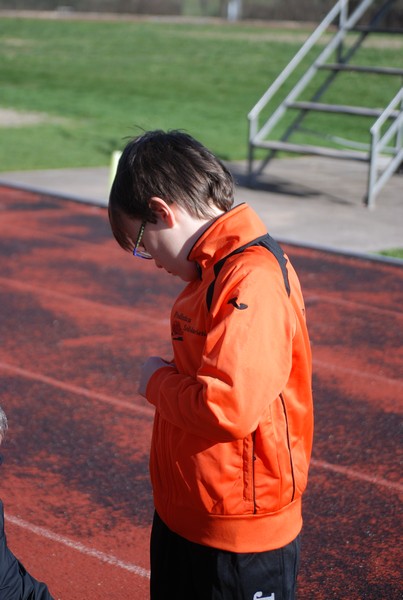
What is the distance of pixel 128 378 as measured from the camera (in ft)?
17.4

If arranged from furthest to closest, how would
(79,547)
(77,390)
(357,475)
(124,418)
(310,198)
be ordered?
1. (310,198)
2. (77,390)
3. (124,418)
4. (357,475)
5. (79,547)

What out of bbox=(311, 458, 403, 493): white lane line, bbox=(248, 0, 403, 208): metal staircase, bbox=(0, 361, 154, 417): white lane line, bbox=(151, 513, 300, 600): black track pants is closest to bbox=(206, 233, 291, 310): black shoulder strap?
bbox=(151, 513, 300, 600): black track pants

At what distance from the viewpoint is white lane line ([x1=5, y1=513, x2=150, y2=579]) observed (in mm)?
3395

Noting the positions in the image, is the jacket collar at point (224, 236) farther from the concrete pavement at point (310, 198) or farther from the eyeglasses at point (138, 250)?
the concrete pavement at point (310, 198)

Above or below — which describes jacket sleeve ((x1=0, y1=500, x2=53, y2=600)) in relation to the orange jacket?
below

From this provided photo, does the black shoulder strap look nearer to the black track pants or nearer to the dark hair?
the dark hair

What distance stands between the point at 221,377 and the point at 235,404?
60 millimetres

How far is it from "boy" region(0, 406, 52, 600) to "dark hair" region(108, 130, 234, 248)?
2.78ft

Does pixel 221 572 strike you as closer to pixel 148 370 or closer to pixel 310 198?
pixel 148 370

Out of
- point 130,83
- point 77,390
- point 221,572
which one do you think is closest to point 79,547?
point 221,572

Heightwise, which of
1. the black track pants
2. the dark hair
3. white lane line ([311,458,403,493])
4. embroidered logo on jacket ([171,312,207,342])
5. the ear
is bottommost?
white lane line ([311,458,403,493])

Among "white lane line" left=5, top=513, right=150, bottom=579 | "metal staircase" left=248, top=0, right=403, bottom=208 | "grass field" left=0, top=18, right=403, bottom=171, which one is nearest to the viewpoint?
"white lane line" left=5, top=513, right=150, bottom=579

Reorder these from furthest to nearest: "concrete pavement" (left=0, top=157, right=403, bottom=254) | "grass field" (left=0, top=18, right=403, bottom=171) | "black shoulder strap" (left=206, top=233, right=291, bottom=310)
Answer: "grass field" (left=0, top=18, right=403, bottom=171) → "concrete pavement" (left=0, top=157, right=403, bottom=254) → "black shoulder strap" (left=206, top=233, right=291, bottom=310)

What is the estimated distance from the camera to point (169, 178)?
2.02m
